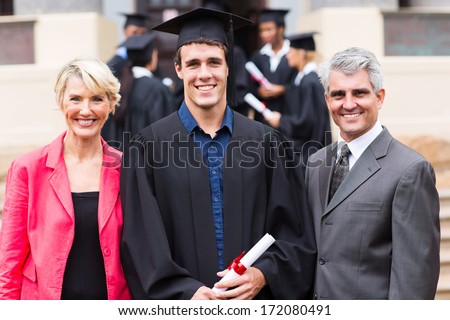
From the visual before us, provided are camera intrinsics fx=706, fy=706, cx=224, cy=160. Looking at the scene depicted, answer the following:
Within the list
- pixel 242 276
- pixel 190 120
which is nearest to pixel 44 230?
pixel 190 120

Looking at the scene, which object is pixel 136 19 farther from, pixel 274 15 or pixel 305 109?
pixel 305 109

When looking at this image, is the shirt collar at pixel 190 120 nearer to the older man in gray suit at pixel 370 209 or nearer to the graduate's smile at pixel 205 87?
the graduate's smile at pixel 205 87

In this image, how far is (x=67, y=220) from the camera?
3.24 meters

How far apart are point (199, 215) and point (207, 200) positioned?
0.26 ft

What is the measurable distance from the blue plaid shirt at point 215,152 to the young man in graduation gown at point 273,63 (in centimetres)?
457

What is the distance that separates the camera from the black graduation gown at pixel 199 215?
10.3ft

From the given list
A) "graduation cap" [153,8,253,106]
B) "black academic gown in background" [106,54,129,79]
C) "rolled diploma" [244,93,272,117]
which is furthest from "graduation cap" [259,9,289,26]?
"graduation cap" [153,8,253,106]

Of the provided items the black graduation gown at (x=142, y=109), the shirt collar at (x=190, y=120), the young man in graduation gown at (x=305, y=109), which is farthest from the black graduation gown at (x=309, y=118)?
the shirt collar at (x=190, y=120)

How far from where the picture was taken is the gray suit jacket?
293 centimetres

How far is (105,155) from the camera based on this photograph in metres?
3.48

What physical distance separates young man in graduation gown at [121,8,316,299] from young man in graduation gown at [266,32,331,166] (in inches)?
153

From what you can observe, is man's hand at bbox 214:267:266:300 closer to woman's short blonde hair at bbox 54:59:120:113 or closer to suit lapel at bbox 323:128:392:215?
suit lapel at bbox 323:128:392:215

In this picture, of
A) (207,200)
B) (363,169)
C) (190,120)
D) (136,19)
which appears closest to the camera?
(363,169)

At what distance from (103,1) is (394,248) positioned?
738 centimetres
